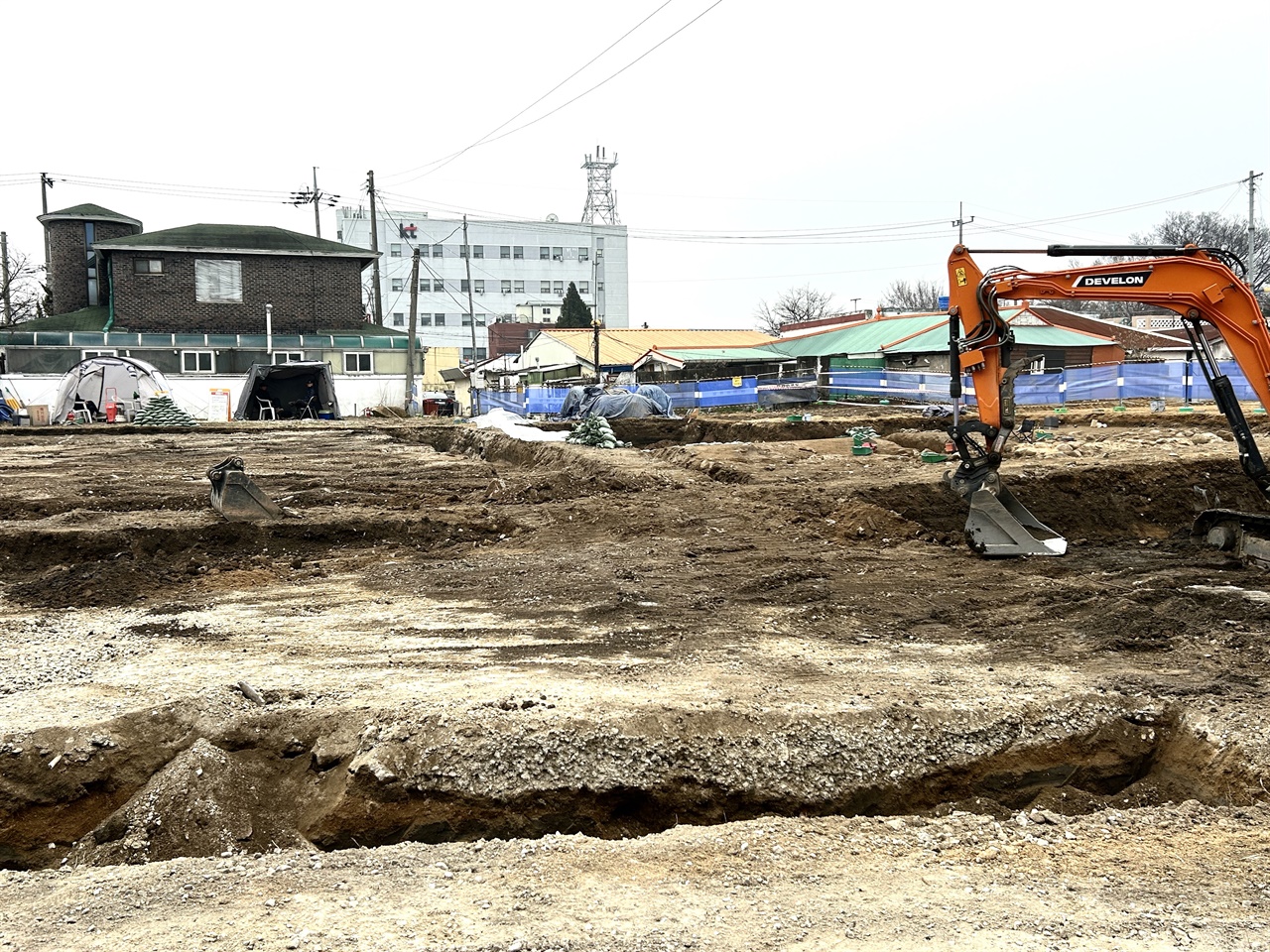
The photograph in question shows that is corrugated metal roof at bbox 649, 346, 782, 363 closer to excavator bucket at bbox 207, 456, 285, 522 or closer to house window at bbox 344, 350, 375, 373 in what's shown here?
house window at bbox 344, 350, 375, 373

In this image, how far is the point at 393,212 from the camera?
96062 mm

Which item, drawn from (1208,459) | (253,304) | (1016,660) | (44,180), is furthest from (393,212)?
(1016,660)

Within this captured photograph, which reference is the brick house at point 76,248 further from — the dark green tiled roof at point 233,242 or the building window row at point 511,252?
the building window row at point 511,252

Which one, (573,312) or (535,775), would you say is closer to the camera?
(535,775)

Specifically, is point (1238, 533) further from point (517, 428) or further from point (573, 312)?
point (573, 312)

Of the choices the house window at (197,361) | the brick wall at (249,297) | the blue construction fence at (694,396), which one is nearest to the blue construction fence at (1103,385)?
the blue construction fence at (694,396)

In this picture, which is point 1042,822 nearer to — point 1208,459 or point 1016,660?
point 1016,660

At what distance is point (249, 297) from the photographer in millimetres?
39969

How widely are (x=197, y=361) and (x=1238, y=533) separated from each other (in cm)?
3633

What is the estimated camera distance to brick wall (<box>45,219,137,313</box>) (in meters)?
42.3

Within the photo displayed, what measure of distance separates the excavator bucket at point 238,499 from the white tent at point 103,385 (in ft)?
70.9

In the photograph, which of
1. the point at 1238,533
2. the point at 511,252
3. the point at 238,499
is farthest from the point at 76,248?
the point at 511,252

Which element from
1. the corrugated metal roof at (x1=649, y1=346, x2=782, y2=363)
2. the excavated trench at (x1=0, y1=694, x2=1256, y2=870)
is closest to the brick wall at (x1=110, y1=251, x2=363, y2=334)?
the corrugated metal roof at (x1=649, y1=346, x2=782, y2=363)

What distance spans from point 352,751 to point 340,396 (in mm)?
34025
